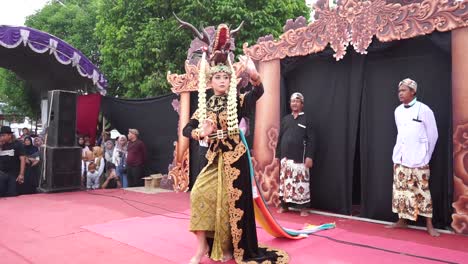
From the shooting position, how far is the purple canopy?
7.45 m

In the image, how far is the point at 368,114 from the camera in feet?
15.5

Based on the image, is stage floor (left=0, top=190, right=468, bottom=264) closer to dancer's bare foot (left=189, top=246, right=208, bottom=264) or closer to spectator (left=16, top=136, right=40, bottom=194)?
dancer's bare foot (left=189, top=246, right=208, bottom=264)

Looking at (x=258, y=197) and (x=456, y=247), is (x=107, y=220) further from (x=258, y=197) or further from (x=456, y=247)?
(x=456, y=247)

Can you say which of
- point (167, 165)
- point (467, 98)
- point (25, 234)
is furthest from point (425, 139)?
point (167, 165)

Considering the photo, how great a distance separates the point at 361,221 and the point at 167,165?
4328mm

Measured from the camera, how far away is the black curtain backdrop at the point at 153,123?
7844mm

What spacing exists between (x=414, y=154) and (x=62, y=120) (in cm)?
577

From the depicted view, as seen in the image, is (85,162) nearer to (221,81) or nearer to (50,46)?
(50,46)

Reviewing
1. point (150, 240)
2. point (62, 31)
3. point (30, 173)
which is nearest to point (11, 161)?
point (30, 173)

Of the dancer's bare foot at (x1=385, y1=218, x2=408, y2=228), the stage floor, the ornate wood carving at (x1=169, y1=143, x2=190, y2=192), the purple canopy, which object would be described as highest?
the purple canopy

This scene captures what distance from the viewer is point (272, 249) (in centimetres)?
312

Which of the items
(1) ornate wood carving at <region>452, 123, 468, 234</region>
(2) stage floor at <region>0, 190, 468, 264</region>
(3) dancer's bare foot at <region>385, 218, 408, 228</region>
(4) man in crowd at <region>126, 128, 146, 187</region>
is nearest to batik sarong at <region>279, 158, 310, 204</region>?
(2) stage floor at <region>0, 190, 468, 264</region>

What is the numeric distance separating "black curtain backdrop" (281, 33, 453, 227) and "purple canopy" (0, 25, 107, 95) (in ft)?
16.8

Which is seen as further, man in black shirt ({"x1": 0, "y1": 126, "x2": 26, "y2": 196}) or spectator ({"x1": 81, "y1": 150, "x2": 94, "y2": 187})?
spectator ({"x1": 81, "y1": 150, "x2": 94, "y2": 187})
